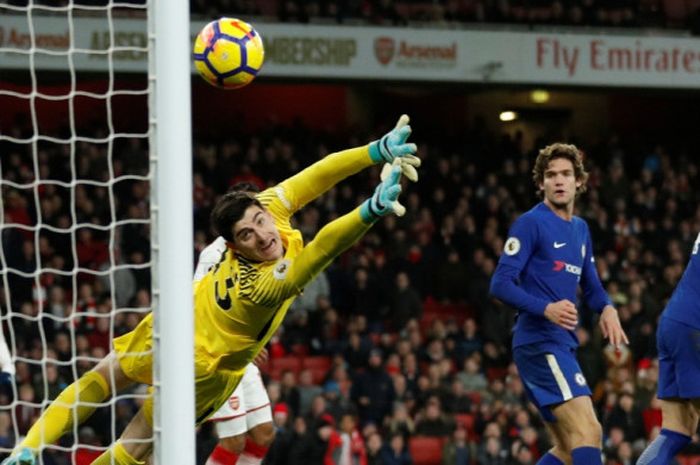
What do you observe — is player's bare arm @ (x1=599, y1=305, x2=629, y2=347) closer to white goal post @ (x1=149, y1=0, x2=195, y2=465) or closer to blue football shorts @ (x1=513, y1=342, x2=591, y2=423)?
blue football shorts @ (x1=513, y1=342, x2=591, y2=423)

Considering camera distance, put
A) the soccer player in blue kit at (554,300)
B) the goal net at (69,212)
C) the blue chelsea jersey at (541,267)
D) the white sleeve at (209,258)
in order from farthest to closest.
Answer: the goal net at (69,212), the white sleeve at (209,258), the blue chelsea jersey at (541,267), the soccer player in blue kit at (554,300)

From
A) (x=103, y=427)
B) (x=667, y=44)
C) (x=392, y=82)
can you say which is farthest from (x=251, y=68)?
(x=667, y=44)

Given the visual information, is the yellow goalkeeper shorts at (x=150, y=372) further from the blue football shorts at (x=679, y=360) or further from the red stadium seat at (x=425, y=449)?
the red stadium seat at (x=425, y=449)

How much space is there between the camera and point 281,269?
6699 mm

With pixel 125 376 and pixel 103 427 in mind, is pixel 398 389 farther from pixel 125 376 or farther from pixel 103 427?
pixel 125 376

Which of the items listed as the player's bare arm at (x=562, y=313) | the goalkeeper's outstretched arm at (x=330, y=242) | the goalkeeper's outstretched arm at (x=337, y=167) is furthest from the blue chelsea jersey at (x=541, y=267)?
the goalkeeper's outstretched arm at (x=330, y=242)

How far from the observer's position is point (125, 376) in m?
7.26

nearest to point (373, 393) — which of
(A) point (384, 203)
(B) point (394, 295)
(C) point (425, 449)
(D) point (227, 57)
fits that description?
(C) point (425, 449)

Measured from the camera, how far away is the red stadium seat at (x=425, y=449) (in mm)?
15102

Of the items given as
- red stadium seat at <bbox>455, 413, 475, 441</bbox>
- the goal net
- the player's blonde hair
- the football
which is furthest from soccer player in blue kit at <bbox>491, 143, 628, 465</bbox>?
red stadium seat at <bbox>455, 413, 475, 441</bbox>

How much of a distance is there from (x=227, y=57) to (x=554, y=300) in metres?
2.16

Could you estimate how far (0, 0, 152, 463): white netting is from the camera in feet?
43.9

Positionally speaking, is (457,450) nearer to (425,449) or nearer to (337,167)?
(425,449)

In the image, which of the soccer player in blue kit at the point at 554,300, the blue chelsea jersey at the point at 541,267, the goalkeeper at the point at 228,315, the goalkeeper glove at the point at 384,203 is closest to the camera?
the goalkeeper glove at the point at 384,203
